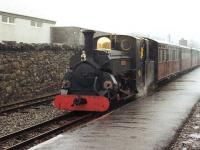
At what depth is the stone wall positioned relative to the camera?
17.1m

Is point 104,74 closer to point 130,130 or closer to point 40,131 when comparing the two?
point 40,131

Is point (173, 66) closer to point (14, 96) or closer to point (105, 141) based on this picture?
point (14, 96)

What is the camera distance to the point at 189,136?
9.88m

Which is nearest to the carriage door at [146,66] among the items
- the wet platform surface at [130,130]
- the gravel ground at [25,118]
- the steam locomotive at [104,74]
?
the steam locomotive at [104,74]

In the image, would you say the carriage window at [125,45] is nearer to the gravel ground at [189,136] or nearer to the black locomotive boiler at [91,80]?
the black locomotive boiler at [91,80]

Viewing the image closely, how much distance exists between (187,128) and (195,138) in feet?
4.27

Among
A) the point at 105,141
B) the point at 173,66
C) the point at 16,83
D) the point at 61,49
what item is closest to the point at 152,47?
the point at 61,49

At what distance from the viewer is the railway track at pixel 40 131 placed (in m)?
9.60

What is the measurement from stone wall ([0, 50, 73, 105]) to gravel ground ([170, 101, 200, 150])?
784 centimetres

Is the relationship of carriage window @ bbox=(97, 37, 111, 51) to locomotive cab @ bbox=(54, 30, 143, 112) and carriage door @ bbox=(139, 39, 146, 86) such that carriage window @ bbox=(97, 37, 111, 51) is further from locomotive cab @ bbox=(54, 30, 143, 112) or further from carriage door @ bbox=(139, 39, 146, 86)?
carriage door @ bbox=(139, 39, 146, 86)

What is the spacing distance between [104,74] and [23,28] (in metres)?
22.7

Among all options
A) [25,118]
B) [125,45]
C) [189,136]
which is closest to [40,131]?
[25,118]

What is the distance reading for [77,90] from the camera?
45.5 feet

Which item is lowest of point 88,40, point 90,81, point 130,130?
point 130,130
